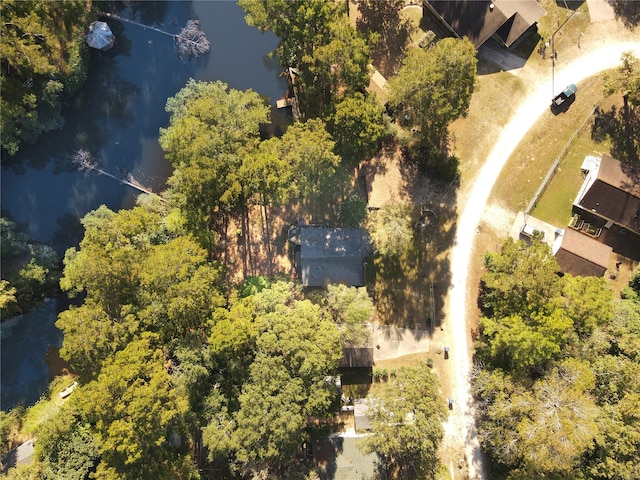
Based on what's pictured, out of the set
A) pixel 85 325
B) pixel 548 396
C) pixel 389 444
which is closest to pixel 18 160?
pixel 85 325

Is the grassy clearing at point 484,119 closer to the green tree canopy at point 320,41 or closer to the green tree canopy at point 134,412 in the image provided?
the green tree canopy at point 320,41

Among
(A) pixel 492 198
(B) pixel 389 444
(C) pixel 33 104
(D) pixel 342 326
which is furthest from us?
(A) pixel 492 198

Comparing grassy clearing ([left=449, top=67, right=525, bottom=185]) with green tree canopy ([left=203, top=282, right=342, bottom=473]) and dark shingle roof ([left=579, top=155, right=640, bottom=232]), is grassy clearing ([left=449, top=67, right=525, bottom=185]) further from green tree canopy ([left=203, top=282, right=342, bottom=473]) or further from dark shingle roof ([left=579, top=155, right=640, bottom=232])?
green tree canopy ([left=203, top=282, right=342, bottom=473])

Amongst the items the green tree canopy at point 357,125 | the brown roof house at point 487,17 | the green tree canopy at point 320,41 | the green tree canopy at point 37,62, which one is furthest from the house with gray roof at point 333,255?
the green tree canopy at point 37,62

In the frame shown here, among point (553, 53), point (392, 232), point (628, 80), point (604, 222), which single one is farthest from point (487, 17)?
point (392, 232)

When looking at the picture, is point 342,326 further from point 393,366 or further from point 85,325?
point 85,325

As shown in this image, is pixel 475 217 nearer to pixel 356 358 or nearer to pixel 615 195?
pixel 615 195

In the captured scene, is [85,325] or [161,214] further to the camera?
[161,214]
